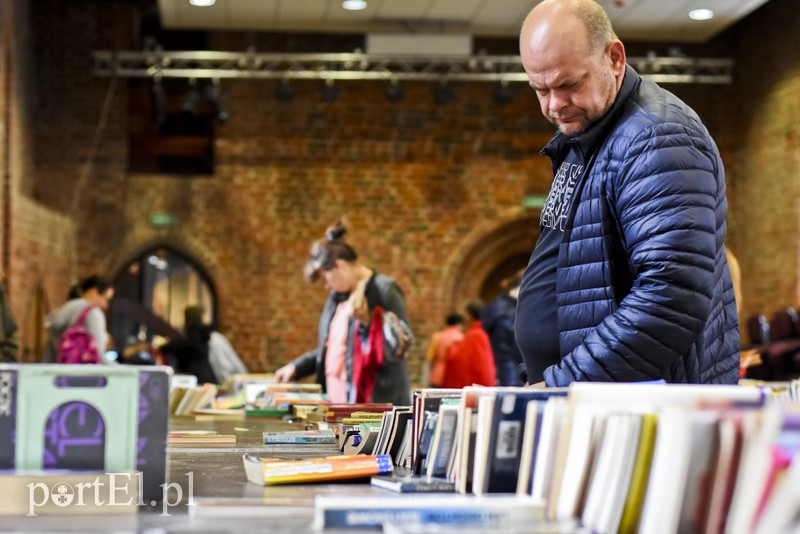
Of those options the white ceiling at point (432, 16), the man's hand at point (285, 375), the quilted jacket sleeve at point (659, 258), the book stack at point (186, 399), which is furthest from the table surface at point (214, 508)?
the white ceiling at point (432, 16)

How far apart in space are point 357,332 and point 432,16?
655 centimetres

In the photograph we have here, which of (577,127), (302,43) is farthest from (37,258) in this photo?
(577,127)

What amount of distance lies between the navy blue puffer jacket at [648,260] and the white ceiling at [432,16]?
27.7ft

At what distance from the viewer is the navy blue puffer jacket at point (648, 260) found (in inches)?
94.7

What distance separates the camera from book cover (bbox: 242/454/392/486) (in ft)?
6.88

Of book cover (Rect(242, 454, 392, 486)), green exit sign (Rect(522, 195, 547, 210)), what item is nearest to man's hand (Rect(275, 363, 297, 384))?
book cover (Rect(242, 454, 392, 486))

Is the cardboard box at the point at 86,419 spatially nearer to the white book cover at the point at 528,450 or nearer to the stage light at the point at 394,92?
the white book cover at the point at 528,450

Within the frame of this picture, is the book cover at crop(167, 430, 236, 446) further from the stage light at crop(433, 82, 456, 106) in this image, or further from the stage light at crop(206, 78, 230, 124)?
the stage light at crop(433, 82, 456, 106)

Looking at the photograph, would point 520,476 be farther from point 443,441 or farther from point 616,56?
point 616,56

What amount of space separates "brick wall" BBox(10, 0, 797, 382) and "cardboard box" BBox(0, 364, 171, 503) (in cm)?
1080

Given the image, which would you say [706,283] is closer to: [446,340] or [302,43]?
[446,340]

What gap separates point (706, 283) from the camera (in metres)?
2.44

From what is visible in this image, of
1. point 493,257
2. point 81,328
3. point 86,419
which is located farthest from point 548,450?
point 493,257

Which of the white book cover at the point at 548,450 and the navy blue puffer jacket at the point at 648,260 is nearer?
the white book cover at the point at 548,450
